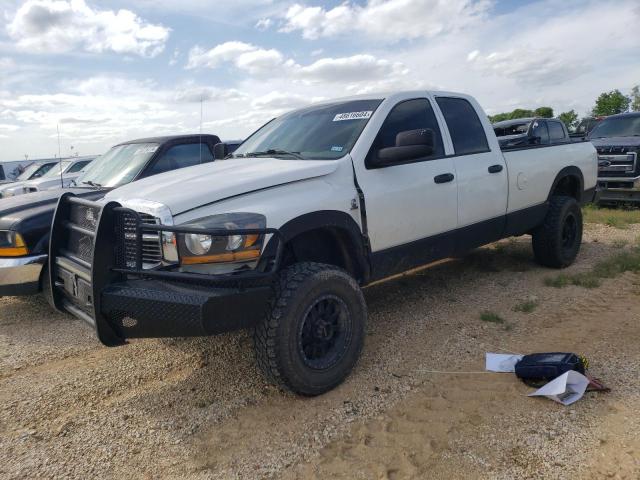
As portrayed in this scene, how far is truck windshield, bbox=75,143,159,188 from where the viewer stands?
616cm

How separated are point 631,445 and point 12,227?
4.89 meters

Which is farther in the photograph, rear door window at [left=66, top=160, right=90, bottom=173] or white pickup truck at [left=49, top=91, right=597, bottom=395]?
rear door window at [left=66, top=160, right=90, bottom=173]

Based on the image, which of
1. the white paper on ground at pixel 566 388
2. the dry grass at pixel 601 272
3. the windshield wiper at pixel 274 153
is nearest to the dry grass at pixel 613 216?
the dry grass at pixel 601 272

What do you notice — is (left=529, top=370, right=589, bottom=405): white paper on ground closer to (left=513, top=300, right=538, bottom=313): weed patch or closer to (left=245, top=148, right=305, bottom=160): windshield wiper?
(left=513, top=300, right=538, bottom=313): weed patch

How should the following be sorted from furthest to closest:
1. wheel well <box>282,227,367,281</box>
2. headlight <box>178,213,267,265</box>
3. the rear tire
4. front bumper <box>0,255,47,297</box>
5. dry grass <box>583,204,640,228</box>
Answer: dry grass <box>583,204,640,228</box> → the rear tire → front bumper <box>0,255,47,297</box> → wheel well <box>282,227,367,281</box> → headlight <box>178,213,267,265</box>

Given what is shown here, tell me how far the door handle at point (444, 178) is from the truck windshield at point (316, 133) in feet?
2.46

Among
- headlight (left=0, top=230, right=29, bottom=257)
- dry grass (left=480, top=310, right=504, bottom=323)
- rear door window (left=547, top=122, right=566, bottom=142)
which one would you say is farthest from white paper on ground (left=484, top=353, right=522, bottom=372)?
rear door window (left=547, top=122, right=566, bottom=142)

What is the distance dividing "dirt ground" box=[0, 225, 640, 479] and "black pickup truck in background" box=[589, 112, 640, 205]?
5.96 m

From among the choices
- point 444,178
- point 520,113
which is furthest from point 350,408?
point 520,113

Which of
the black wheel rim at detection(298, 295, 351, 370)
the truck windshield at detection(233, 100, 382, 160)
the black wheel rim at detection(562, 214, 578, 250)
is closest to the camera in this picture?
the black wheel rim at detection(298, 295, 351, 370)

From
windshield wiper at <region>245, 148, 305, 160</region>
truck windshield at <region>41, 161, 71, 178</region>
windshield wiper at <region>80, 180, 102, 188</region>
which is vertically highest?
windshield wiper at <region>245, 148, 305, 160</region>

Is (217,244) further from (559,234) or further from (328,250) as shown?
(559,234)

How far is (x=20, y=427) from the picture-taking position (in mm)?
3053

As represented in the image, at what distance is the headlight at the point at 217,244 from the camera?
2791 mm
